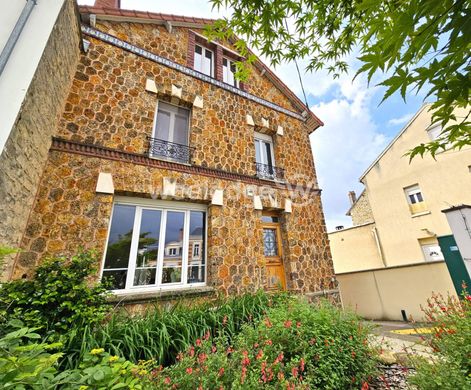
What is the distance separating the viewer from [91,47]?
5109 mm

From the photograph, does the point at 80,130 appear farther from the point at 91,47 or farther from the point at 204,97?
the point at 204,97

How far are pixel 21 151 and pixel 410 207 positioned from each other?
14.5 m

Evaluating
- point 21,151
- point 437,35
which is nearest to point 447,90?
point 437,35

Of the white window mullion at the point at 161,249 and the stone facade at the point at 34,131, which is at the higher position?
the stone facade at the point at 34,131

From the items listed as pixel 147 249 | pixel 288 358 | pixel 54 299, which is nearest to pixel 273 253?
pixel 147 249

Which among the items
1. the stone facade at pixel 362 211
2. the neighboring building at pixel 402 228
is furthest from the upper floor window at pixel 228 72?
the stone facade at pixel 362 211

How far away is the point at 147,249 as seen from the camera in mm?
4539

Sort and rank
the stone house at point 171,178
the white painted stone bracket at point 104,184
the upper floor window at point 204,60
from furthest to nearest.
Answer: the upper floor window at point 204,60 → the white painted stone bracket at point 104,184 → the stone house at point 171,178

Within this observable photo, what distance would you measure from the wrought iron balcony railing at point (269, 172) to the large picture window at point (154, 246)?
250 centimetres

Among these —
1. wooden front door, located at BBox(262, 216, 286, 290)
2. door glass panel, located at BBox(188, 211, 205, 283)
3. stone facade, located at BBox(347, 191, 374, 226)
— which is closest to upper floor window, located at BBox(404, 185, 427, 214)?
stone facade, located at BBox(347, 191, 374, 226)

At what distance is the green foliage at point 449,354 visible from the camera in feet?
5.47

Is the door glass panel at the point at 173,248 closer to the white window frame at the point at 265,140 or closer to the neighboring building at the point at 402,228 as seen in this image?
the white window frame at the point at 265,140

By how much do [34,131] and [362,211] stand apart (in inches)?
637

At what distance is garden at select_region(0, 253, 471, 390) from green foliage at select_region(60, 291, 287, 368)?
0.01 metres
